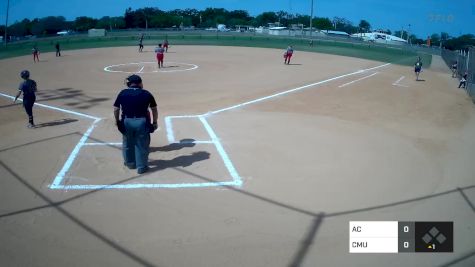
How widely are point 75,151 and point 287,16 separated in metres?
132

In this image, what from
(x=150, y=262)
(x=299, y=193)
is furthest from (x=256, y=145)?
(x=150, y=262)

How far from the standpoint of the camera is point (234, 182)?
6852 mm

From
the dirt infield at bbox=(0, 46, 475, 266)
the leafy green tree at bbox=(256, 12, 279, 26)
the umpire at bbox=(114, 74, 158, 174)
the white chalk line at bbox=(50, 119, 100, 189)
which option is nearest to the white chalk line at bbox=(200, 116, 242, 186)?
the dirt infield at bbox=(0, 46, 475, 266)

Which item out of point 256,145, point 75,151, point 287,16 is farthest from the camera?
point 287,16

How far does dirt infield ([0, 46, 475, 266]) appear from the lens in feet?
15.9

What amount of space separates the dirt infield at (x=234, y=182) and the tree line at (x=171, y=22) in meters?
71.1

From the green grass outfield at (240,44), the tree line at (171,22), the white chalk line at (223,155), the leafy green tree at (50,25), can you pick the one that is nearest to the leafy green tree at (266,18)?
the tree line at (171,22)

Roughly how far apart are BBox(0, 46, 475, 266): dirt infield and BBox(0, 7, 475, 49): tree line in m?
71.1

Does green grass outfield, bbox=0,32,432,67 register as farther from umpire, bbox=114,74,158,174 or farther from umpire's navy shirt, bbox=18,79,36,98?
umpire, bbox=114,74,158,174

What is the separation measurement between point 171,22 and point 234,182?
108m

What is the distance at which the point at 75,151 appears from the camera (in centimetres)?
835

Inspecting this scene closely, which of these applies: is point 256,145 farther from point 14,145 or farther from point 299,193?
point 14,145

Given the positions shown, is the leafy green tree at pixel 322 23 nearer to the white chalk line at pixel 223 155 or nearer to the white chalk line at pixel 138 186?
the white chalk line at pixel 223 155

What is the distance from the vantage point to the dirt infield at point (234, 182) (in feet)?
15.9
